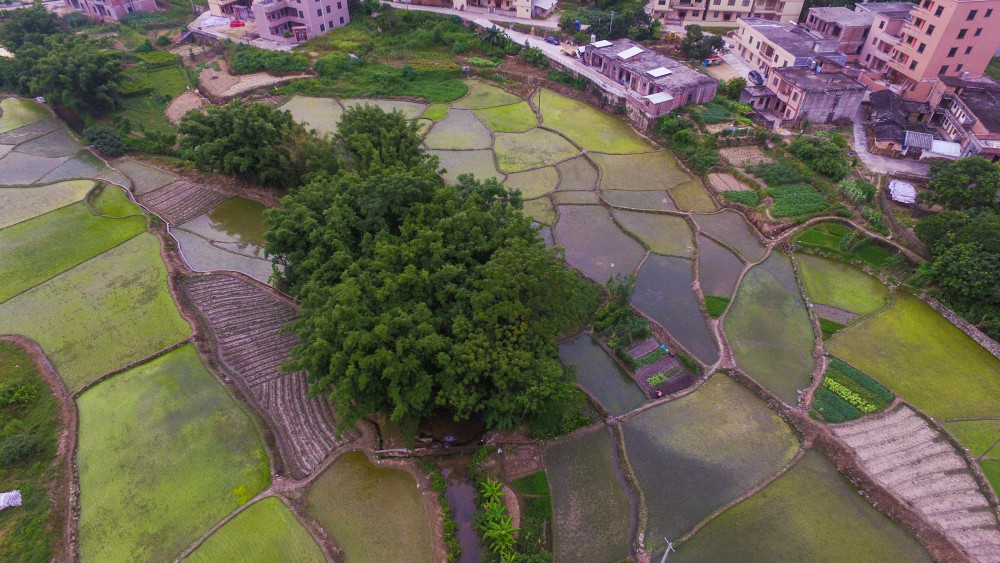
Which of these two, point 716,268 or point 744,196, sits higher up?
point 744,196

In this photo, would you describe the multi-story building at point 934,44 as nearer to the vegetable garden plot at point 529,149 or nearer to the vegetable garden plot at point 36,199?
the vegetable garden plot at point 529,149

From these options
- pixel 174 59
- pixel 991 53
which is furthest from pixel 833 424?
pixel 174 59

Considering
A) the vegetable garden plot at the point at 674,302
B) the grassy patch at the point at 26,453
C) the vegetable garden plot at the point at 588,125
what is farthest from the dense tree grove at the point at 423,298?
the vegetable garden plot at the point at 588,125

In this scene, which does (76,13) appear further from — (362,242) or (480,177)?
(362,242)

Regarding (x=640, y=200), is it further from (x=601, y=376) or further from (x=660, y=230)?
(x=601, y=376)

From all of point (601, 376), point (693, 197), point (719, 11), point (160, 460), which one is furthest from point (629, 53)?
point (160, 460)

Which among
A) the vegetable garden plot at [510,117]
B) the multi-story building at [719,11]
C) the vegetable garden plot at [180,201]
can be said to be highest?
the multi-story building at [719,11]

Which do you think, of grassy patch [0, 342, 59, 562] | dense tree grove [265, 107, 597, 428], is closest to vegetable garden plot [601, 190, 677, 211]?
dense tree grove [265, 107, 597, 428]

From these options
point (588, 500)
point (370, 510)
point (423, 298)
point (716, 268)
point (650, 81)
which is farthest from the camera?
point (650, 81)
